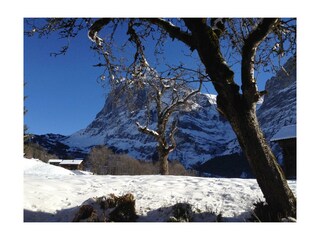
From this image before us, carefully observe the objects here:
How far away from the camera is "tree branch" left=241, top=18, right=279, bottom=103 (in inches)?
198

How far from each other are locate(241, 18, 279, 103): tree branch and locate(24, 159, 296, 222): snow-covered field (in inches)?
78.8

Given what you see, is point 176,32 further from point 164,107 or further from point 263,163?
point 164,107

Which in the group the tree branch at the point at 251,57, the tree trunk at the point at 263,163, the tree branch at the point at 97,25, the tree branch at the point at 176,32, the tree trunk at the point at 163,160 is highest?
the tree branch at the point at 97,25

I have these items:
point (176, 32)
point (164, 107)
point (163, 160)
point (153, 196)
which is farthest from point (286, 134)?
point (176, 32)

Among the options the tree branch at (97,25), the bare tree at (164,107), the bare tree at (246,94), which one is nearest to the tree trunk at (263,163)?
the bare tree at (246,94)

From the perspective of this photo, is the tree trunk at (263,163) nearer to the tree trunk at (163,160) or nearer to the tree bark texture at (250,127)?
the tree bark texture at (250,127)

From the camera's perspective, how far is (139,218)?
5781mm

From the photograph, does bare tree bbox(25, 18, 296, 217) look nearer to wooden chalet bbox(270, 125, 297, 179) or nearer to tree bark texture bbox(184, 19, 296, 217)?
tree bark texture bbox(184, 19, 296, 217)

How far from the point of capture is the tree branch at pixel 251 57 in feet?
16.5

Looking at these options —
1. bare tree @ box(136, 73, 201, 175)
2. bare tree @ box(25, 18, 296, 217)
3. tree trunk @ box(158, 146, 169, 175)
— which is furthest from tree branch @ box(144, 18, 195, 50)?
tree trunk @ box(158, 146, 169, 175)

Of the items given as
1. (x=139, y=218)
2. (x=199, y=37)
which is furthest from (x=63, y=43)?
(x=139, y=218)

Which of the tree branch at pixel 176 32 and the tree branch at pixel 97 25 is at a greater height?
the tree branch at pixel 97 25

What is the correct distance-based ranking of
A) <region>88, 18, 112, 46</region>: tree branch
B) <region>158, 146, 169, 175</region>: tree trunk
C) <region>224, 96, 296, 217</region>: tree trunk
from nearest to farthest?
<region>224, 96, 296, 217</region>: tree trunk < <region>88, 18, 112, 46</region>: tree branch < <region>158, 146, 169, 175</region>: tree trunk
